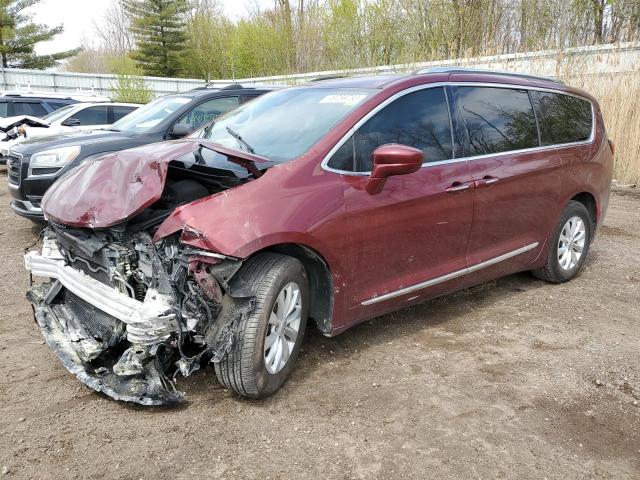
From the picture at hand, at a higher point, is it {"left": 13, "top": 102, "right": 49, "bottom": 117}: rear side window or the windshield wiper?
{"left": 13, "top": 102, "right": 49, "bottom": 117}: rear side window

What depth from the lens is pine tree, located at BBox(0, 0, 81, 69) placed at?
109 ft

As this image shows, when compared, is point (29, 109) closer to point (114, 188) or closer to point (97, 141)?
point (97, 141)

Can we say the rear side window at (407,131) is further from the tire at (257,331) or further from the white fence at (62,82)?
the white fence at (62,82)

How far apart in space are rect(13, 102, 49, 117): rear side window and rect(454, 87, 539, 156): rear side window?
12.7 m

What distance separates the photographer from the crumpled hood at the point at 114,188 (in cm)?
309

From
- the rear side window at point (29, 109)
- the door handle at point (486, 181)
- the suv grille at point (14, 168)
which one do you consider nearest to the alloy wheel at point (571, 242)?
the door handle at point (486, 181)

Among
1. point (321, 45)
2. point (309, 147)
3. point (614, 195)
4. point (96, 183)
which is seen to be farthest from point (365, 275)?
point (321, 45)

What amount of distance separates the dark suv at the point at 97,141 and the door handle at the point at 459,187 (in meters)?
3.70

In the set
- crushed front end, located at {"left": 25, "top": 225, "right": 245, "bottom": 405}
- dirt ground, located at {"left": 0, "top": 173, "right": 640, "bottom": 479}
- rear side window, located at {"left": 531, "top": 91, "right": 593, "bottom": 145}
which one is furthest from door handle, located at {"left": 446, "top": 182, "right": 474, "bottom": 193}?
crushed front end, located at {"left": 25, "top": 225, "right": 245, "bottom": 405}

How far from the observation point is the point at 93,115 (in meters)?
11.8

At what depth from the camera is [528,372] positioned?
3.61 metres

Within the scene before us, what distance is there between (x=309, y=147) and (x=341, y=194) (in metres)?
0.35

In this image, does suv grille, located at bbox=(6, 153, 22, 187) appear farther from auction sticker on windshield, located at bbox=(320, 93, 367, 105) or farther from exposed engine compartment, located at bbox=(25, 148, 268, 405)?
auction sticker on windshield, located at bbox=(320, 93, 367, 105)

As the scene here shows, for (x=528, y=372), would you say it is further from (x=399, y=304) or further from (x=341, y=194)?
(x=341, y=194)
